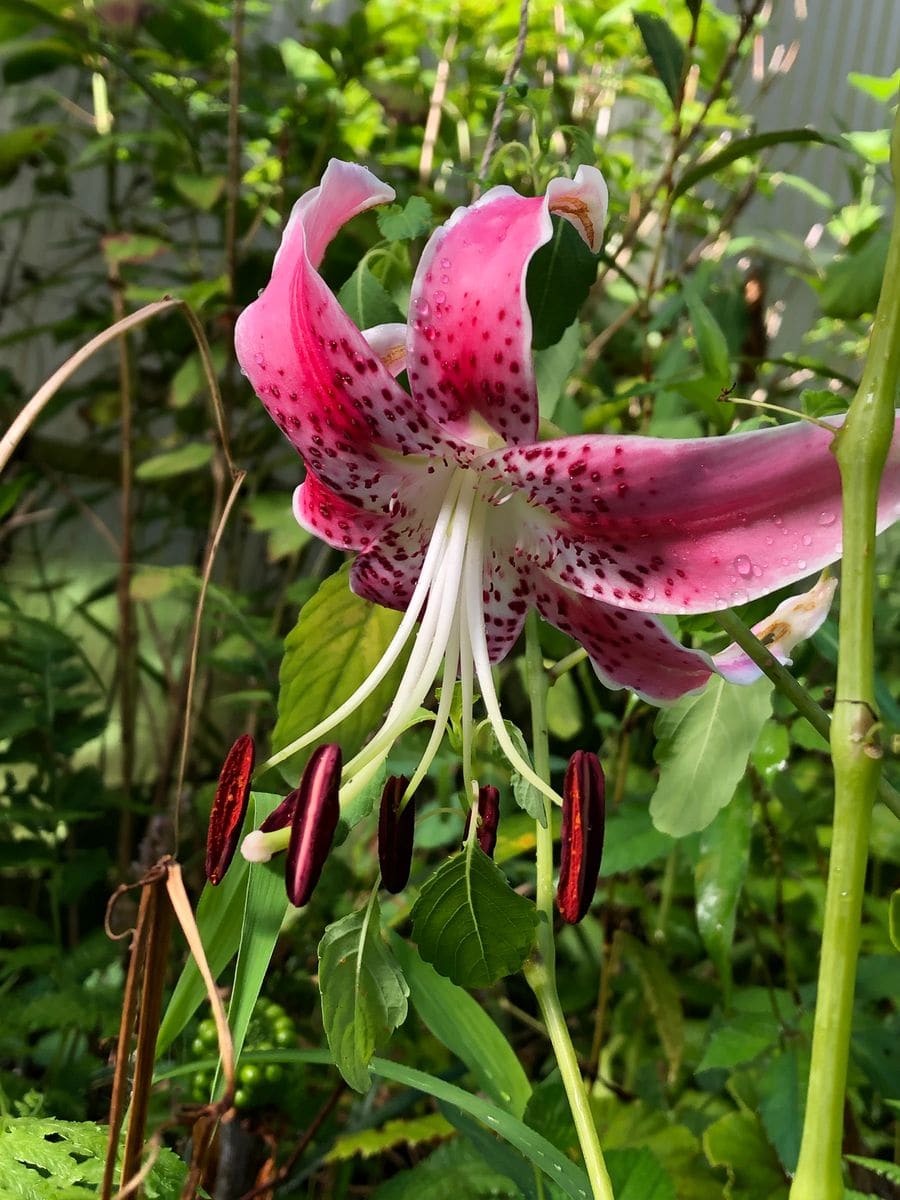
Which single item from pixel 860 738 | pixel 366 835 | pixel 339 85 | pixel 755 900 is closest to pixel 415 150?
pixel 339 85

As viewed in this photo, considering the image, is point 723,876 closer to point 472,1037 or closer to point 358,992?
point 472,1037

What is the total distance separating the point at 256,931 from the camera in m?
0.36

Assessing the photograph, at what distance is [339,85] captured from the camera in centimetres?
119

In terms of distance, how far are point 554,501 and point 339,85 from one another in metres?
1.04

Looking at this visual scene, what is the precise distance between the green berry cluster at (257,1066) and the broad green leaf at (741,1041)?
27 centimetres

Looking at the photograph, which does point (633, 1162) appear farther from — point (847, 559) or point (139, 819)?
point (139, 819)

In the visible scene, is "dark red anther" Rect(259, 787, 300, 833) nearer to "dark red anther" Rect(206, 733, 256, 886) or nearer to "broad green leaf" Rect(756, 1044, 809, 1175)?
"dark red anther" Rect(206, 733, 256, 886)

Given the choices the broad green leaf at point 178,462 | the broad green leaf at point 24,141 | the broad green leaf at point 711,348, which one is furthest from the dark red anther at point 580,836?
the broad green leaf at point 24,141

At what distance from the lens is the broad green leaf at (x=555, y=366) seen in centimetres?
50

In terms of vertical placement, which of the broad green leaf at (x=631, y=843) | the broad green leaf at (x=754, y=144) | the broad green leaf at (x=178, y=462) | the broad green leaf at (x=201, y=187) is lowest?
the broad green leaf at (x=631, y=843)

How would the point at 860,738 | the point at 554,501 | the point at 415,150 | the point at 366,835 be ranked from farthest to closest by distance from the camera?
the point at 415,150 → the point at 366,835 → the point at 554,501 → the point at 860,738

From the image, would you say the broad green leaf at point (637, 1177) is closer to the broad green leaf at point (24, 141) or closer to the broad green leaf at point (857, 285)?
the broad green leaf at point (857, 285)

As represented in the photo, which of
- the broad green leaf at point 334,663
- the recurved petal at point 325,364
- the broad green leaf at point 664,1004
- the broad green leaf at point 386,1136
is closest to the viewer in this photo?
the recurved petal at point 325,364

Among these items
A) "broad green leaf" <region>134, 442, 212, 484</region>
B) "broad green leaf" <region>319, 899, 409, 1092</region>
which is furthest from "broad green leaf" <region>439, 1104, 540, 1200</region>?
"broad green leaf" <region>134, 442, 212, 484</region>
